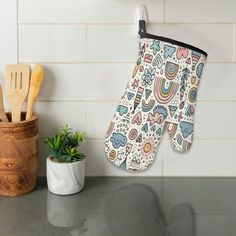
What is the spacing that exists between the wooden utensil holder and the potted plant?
0.16ft

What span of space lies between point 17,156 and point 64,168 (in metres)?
0.12

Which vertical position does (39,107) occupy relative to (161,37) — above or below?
below

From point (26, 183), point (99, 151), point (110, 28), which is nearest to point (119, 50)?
point (110, 28)

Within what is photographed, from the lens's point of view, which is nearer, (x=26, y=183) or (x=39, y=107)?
(x=26, y=183)

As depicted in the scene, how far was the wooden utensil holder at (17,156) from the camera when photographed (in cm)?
88

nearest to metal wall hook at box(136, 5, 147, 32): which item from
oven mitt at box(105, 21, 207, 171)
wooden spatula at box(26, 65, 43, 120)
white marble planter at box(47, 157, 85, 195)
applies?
oven mitt at box(105, 21, 207, 171)

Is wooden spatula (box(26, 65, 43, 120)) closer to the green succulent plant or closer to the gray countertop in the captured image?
the green succulent plant

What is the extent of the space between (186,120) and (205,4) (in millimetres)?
338

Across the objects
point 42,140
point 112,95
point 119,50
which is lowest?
point 42,140

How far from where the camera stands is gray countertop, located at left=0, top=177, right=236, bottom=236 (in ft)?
2.46

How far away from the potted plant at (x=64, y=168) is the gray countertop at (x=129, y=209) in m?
0.02

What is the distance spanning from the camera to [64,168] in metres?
0.90

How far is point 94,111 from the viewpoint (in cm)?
104

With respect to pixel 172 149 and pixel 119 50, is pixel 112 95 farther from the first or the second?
pixel 172 149
